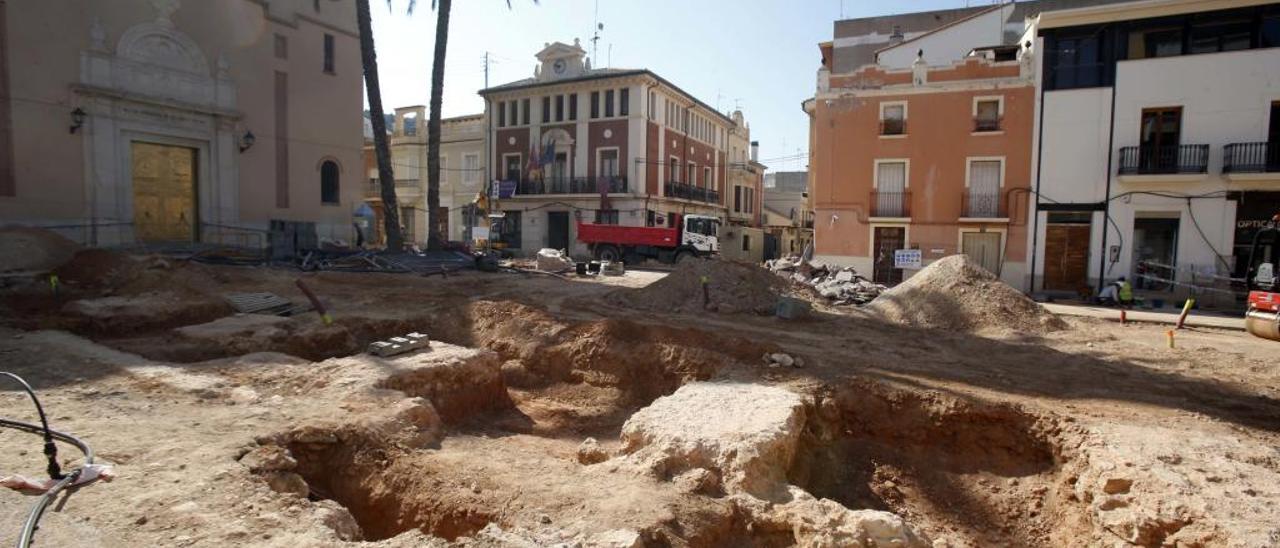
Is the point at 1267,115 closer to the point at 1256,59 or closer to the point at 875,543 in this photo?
the point at 1256,59

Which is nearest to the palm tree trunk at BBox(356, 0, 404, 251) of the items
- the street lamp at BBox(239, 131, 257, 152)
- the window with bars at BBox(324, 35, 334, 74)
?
the window with bars at BBox(324, 35, 334, 74)

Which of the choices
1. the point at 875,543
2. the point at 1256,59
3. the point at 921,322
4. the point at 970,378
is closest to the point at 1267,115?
the point at 1256,59

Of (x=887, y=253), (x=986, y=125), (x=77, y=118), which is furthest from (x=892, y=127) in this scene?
(x=77, y=118)

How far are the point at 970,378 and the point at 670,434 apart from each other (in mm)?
5050

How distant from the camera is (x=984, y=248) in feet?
75.5

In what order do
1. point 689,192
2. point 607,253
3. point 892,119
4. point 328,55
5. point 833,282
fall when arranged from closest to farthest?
1. point 833,282
2. point 328,55
3. point 892,119
4. point 607,253
5. point 689,192

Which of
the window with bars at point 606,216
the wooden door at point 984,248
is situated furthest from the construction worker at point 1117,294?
the window with bars at point 606,216

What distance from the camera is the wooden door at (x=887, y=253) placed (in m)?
24.0

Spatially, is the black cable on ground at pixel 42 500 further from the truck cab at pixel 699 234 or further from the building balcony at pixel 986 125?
the truck cab at pixel 699 234

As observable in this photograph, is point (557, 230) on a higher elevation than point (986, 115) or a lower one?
lower

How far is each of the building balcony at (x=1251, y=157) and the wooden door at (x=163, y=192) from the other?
103 feet

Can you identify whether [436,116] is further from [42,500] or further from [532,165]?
[42,500]

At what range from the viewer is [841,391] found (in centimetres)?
769

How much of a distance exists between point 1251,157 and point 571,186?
2813 centimetres
